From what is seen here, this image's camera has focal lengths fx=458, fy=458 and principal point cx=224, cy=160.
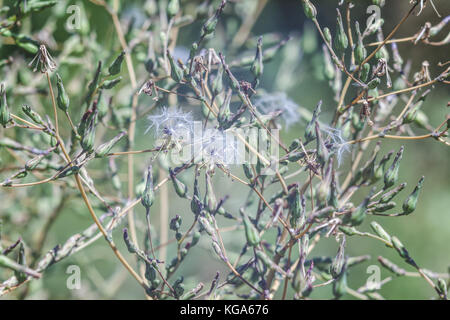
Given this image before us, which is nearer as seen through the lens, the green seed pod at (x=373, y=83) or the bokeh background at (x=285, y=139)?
the green seed pod at (x=373, y=83)

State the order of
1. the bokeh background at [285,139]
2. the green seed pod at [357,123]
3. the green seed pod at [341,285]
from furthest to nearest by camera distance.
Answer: the bokeh background at [285,139] → the green seed pod at [357,123] → the green seed pod at [341,285]

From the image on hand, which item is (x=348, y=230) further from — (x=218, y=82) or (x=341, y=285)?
(x=218, y=82)

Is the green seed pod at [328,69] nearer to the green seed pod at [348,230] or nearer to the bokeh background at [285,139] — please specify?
the bokeh background at [285,139]

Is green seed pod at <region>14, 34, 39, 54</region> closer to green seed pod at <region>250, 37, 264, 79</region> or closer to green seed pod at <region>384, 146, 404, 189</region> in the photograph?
green seed pod at <region>250, 37, 264, 79</region>

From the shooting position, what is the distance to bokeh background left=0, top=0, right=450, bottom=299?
2.02 ft

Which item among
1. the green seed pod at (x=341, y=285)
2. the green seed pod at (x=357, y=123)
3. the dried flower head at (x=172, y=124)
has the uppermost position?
the dried flower head at (x=172, y=124)

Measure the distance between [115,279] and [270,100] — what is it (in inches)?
15.0

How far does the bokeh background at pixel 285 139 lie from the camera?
62 cm

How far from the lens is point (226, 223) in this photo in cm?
57

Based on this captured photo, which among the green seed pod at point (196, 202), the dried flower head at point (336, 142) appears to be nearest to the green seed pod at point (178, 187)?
the green seed pod at point (196, 202)

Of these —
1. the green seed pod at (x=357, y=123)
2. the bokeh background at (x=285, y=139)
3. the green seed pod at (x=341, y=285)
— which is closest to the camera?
the green seed pod at (x=341, y=285)
